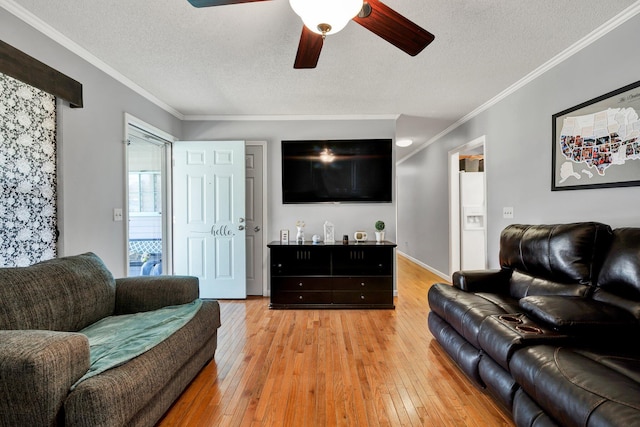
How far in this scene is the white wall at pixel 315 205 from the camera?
414 centimetres

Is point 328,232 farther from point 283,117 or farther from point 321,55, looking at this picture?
point 321,55

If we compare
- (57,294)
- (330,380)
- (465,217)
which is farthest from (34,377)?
(465,217)

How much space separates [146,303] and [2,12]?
2070mm

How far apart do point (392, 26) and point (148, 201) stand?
3359 millimetres

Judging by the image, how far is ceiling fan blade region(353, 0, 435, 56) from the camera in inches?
57.3

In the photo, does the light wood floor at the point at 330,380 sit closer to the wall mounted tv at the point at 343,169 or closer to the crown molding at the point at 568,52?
the wall mounted tv at the point at 343,169

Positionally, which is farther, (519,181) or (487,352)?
(519,181)

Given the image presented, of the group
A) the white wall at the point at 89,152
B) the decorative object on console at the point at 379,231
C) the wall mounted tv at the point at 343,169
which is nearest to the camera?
the white wall at the point at 89,152

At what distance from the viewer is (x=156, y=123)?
3.58 m

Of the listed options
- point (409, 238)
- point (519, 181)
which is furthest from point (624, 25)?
point (409, 238)

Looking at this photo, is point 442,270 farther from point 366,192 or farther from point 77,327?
point 77,327

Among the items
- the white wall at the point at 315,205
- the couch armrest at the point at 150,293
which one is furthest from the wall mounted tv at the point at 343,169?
the couch armrest at the point at 150,293

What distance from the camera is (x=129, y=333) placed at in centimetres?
171

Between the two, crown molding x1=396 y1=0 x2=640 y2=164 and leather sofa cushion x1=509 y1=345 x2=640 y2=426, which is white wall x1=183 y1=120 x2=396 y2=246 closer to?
crown molding x1=396 y1=0 x2=640 y2=164
